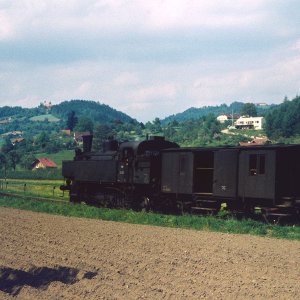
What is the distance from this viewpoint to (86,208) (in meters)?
28.1

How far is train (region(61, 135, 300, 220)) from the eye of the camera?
2097 centimetres

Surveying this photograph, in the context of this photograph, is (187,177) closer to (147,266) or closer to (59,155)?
(147,266)

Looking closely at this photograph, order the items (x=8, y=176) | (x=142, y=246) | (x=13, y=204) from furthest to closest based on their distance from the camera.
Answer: (x=8, y=176) → (x=13, y=204) → (x=142, y=246)

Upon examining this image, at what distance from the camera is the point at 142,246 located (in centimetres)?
1486

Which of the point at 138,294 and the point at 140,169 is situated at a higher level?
the point at 140,169

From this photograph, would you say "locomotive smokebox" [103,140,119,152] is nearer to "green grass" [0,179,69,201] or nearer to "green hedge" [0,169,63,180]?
"green grass" [0,179,69,201]

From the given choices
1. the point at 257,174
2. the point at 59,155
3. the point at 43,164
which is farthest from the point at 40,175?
the point at 257,174

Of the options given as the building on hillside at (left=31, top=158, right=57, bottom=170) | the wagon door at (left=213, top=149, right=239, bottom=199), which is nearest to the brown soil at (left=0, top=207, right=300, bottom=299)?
the wagon door at (left=213, top=149, right=239, bottom=199)

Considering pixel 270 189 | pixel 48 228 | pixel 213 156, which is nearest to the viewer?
pixel 48 228

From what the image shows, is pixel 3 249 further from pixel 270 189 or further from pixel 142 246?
pixel 270 189

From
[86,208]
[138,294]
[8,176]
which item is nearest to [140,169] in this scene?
[86,208]

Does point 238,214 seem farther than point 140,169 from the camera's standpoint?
No

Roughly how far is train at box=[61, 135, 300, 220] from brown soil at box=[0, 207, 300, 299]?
462cm

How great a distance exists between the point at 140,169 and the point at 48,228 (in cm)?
861
